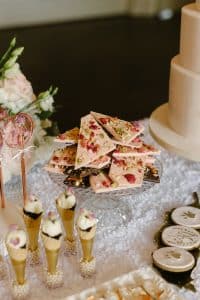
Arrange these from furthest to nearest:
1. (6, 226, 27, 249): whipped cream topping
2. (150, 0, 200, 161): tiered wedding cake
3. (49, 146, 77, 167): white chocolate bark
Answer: (150, 0, 200, 161): tiered wedding cake < (49, 146, 77, 167): white chocolate bark < (6, 226, 27, 249): whipped cream topping

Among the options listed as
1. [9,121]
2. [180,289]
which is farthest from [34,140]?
[180,289]

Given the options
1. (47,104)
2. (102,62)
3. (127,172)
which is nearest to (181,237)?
(127,172)

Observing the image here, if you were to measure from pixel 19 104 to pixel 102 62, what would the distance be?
2572mm

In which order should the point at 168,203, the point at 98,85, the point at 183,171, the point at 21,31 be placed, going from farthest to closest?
the point at 21,31
the point at 98,85
the point at 183,171
the point at 168,203

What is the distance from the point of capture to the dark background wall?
10.9 feet

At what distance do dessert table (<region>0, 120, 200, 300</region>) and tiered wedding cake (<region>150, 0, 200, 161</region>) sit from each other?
0.41ft

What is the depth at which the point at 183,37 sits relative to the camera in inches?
57.5

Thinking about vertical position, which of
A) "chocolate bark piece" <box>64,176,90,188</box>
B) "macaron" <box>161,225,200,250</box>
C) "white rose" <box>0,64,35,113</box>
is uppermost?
"white rose" <box>0,64,35,113</box>

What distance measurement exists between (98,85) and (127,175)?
238cm

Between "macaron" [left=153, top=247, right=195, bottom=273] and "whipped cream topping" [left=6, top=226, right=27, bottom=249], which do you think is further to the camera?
"macaron" [left=153, top=247, right=195, bottom=273]

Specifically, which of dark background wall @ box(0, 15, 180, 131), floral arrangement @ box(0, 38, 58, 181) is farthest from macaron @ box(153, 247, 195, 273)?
dark background wall @ box(0, 15, 180, 131)

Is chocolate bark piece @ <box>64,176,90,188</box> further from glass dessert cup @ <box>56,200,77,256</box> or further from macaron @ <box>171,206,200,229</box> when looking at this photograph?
macaron @ <box>171,206,200,229</box>

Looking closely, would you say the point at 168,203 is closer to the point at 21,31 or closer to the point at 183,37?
the point at 183,37

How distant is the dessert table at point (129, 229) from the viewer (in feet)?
3.90
